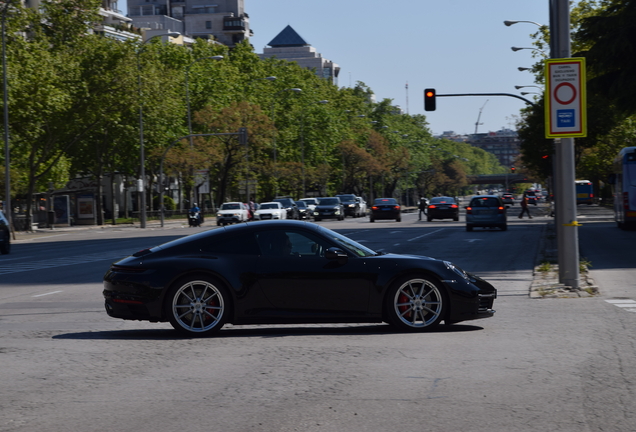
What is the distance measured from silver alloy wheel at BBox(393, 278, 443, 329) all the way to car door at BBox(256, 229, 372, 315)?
36 cm

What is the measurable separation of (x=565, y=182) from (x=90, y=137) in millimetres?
58406

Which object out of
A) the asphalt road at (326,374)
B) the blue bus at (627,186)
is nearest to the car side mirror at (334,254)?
the asphalt road at (326,374)

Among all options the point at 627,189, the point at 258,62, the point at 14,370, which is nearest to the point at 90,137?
the point at 258,62

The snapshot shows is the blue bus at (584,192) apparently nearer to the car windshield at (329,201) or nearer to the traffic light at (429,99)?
the car windshield at (329,201)

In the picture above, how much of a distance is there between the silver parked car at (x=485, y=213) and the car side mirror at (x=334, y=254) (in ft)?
103

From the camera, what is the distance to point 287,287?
1003cm

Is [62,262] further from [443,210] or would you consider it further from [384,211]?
[384,211]

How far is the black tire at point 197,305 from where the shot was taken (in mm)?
10008

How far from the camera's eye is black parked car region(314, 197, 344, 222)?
221ft

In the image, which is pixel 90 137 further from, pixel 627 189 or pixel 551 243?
pixel 551 243

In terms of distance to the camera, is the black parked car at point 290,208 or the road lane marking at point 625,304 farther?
the black parked car at point 290,208

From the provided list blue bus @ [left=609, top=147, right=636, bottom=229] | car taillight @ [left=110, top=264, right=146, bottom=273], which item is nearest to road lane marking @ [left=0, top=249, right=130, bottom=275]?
car taillight @ [left=110, top=264, right=146, bottom=273]

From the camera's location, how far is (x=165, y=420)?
620cm

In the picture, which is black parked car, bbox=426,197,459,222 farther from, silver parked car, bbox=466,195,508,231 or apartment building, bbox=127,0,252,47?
apartment building, bbox=127,0,252,47
